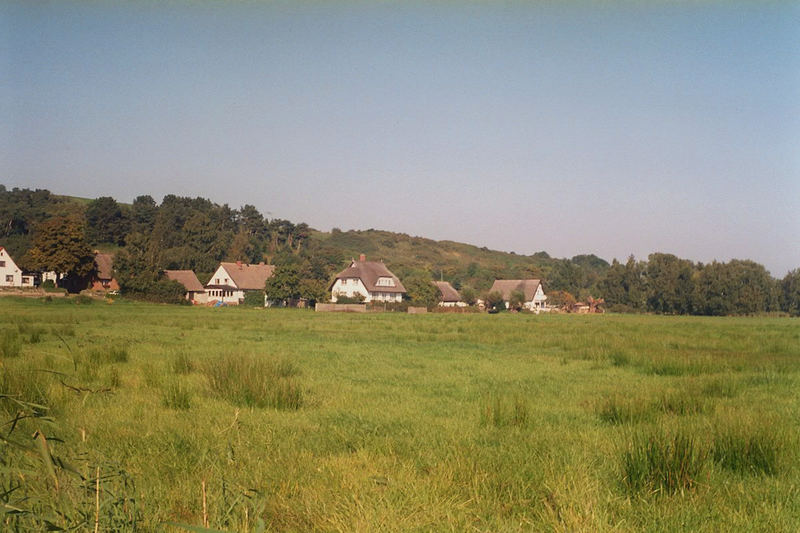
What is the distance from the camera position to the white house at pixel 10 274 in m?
73.6

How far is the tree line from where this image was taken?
66000mm

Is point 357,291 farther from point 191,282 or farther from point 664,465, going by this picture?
point 664,465

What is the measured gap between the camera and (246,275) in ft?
332

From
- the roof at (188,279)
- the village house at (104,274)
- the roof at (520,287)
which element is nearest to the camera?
the village house at (104,274)

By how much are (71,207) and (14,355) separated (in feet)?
320

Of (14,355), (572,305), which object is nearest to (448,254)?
(572,305)

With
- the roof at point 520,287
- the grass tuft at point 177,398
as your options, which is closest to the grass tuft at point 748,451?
the grass tuft at point 177,398

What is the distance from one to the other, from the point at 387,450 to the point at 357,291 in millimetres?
95683

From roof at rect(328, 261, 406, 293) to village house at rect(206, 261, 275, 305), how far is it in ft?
45.8

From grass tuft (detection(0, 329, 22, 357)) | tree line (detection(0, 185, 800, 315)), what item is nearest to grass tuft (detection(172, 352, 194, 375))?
grass tuft (detection(0, 329, 22, 357))

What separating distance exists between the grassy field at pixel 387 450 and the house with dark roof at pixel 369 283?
87.9 metres

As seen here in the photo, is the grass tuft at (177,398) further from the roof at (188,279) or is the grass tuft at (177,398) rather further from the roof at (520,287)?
the roof at (520,287)

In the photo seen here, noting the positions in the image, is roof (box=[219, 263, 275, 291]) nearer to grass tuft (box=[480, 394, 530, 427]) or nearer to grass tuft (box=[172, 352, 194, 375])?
grass tuft (box=[172, 352, 194, 375])

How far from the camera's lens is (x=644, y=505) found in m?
4.67
